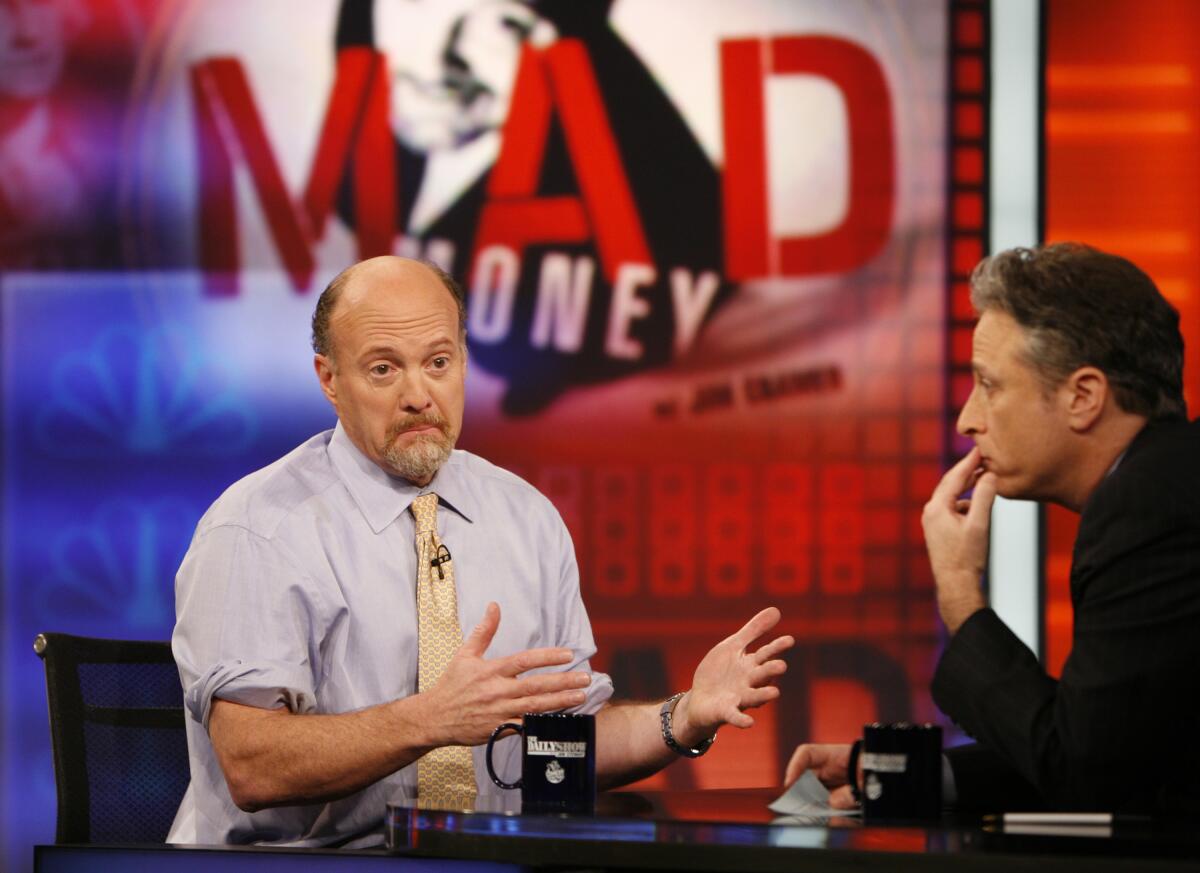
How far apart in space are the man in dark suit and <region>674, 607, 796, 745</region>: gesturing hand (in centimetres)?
17

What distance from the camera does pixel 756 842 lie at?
1.47m

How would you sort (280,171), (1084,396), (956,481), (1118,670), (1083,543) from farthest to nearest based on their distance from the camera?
(280,171) < (956,481) < (1084,396) < (1083,543) < (1118,670)

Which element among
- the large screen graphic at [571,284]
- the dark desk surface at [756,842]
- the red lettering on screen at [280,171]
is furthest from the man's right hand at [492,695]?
the red lettering on screen at [280,171]

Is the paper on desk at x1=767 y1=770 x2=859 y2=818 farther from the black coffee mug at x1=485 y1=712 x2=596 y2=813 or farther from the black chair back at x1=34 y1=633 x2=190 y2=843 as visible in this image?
the black chair back at x1=34 y1=633 x2=190 y2=843

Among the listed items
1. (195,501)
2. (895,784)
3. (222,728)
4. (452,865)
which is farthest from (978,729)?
(195,501)

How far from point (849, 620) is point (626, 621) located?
59 cm

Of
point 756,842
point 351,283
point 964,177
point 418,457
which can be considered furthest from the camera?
point 964,177

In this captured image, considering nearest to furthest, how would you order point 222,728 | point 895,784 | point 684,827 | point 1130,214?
1. point 684,827
2. point 895,784
3. point 222,728
4. point 1130,214

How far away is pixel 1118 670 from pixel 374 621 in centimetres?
109

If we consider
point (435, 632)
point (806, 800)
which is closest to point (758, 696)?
point (806, 800)

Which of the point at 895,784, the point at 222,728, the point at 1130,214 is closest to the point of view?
the point at 895,784

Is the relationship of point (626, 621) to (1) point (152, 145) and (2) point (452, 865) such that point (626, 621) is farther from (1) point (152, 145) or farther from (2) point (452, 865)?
(2) point (452, 865)

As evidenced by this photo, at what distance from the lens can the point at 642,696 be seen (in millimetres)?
3918

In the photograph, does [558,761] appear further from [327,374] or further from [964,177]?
[964,177]
